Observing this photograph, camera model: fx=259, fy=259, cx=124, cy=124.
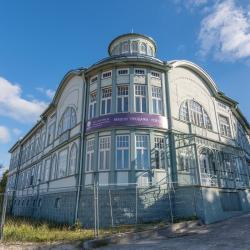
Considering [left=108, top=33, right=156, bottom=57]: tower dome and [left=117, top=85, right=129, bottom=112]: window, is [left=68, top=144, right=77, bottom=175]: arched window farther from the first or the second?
[left=108, top=33, right=156, bottom=57]: tower dome

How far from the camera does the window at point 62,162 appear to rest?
19.5 meters

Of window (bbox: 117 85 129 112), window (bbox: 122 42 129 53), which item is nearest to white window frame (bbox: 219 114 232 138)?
window (bbox: 117 85 129 112)

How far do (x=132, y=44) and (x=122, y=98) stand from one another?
6.59m

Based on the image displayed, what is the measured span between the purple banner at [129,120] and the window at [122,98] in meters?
0.70

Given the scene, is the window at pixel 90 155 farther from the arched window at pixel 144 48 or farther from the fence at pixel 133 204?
the arched window at pixel 144 48

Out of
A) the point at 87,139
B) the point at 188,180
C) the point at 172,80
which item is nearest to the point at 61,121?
the point at 87,139

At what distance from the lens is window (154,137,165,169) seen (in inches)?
622

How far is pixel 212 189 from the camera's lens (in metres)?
14.9

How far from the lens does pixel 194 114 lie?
19.7 m

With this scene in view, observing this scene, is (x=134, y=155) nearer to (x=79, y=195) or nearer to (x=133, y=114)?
(x=133, y=114)

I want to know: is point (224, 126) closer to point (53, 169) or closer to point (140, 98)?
point (140, 98)

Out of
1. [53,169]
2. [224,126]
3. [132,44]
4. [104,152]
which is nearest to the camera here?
[104,152]

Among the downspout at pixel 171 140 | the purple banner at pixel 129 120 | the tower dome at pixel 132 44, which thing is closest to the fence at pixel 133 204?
the downspout at pixel 171 140

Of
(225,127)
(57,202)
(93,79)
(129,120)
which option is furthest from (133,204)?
(225,127)
